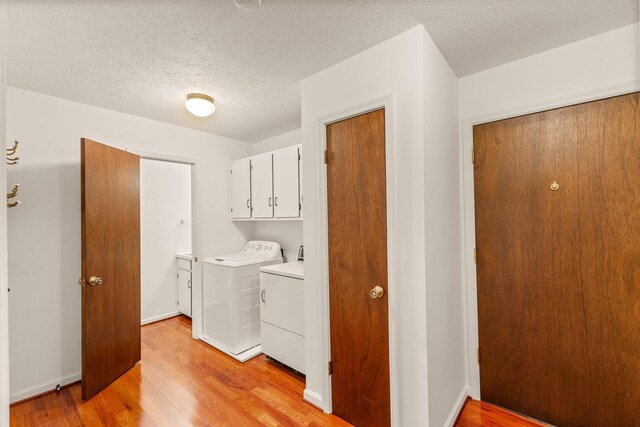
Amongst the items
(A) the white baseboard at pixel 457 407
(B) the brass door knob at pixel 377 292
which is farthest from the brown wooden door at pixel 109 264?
(A) the white baseboard at pixel 457 407

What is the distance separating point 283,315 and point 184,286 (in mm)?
2099

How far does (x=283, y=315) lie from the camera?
2531mm

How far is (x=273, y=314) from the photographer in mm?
2629

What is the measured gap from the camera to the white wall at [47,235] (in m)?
2.17

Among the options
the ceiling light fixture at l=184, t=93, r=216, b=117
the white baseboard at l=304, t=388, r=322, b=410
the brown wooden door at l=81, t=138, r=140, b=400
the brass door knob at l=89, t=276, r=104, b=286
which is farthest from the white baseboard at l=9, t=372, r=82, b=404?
the ceiling light fixture at l=184, t=93, r=216, b=117

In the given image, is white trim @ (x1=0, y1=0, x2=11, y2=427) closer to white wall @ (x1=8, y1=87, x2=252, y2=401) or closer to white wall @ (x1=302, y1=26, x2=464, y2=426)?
white wall @ (x1=302, y1=26, x2=464, y2=426)

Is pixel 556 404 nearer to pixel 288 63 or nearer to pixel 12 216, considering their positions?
pixel 288 63

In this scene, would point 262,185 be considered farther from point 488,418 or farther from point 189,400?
point 488,418

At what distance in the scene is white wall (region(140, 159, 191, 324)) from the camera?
378cm

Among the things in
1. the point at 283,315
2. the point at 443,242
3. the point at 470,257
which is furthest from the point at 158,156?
the point at 470,257

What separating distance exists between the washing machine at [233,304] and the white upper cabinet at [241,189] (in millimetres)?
590

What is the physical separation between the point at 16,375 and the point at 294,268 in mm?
2260

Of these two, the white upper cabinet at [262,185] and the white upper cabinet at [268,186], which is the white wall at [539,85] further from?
the white upper cabinet at [262,185]

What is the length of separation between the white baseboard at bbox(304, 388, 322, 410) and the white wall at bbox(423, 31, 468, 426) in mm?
795
